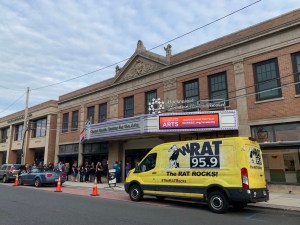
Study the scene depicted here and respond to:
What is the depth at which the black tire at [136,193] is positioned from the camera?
1273 centimetres

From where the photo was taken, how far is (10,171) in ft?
79.9

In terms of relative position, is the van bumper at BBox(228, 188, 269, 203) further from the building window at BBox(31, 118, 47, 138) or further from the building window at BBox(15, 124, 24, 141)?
the building window at BBox(15, 124, 24, 141)

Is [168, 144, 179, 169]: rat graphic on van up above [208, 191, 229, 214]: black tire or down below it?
above

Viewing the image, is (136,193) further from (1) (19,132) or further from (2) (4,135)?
(2) (4,135)

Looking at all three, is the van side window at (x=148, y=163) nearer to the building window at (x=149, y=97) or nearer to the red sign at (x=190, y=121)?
the red sign at (x=190, y=121)

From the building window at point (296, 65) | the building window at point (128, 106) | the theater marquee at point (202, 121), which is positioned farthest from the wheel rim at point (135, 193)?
the building window at point (128, 106)

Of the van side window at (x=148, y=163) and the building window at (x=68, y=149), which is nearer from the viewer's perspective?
the van side window at (x=148, y=163)

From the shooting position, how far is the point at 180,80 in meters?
20.9

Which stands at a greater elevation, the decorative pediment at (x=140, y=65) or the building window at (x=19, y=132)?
the decorative pediment at (x=140, y=65)

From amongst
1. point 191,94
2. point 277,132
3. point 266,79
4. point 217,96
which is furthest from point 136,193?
point 266,79

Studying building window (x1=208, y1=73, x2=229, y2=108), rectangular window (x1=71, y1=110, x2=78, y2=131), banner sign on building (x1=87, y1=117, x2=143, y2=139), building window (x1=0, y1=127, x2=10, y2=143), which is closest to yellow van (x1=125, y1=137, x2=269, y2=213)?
banner sign on building (x1=87, y1=117, x2=143, y2=139)

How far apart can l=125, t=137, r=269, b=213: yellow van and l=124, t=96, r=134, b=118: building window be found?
1168 centimetres

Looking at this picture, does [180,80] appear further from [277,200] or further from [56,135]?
[56,135]

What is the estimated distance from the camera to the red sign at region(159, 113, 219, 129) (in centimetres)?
1716
